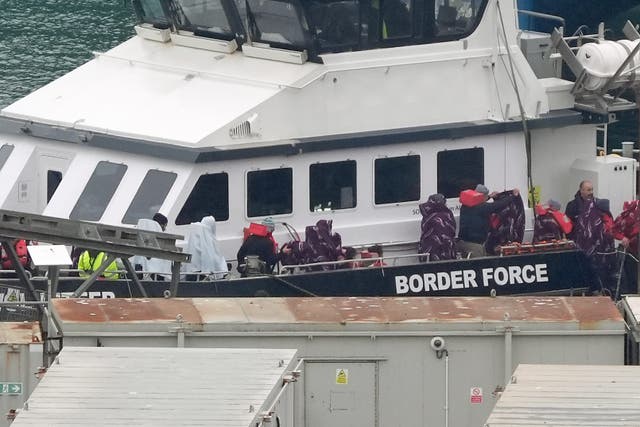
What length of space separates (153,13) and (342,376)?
7116mm

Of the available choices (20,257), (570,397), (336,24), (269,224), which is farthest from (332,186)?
(570,397)

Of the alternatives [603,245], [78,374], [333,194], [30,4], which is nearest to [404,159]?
[333,194]

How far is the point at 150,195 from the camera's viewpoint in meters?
20.2

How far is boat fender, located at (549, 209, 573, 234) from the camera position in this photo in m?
21.2

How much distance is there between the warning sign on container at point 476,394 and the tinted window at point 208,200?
15.7ft

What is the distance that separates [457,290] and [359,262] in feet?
3.72

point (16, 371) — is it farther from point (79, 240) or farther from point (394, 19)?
point (394, 19)

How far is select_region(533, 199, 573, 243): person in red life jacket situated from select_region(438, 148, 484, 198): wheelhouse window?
0.83 m

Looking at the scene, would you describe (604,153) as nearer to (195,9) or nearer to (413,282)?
(413,282)

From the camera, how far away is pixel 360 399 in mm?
16422

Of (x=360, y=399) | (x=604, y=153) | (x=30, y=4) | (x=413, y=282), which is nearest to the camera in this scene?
(x=360, y=399)

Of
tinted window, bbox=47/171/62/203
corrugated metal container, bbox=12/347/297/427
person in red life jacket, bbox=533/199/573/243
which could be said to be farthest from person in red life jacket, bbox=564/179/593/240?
corrugated metal container, bbox=12/347/297/427

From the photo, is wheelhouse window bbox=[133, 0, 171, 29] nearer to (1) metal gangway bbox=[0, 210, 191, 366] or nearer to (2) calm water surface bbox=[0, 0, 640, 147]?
(1) metal gangway bbox=[0, 210, 191, 366]

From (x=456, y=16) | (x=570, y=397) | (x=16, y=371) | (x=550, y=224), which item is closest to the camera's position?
(x=570, y=397)
